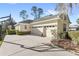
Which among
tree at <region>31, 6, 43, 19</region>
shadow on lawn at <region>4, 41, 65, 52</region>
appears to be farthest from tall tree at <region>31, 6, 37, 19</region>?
shadow on lawn at <region>4, 41, 65, 52</region>

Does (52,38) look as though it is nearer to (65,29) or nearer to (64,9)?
(65,29)

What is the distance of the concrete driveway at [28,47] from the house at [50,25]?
7.3 inches

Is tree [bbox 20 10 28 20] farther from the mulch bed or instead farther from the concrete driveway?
the mulch bed

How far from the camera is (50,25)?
5820 millimetres

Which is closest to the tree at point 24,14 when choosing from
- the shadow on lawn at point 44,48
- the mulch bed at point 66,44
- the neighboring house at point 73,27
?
the shadow on lawn at point 44,48

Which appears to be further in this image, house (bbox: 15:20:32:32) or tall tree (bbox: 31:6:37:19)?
house (bbox: 15:20:32:32)

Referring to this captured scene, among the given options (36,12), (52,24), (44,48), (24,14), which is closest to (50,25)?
(52,24)

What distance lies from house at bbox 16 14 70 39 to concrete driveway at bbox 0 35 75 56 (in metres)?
0.19

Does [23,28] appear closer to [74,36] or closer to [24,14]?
[24,14]

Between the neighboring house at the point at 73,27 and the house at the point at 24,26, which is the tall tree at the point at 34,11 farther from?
the neighboring house at the point at 73,27

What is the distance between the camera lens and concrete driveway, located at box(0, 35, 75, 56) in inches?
216

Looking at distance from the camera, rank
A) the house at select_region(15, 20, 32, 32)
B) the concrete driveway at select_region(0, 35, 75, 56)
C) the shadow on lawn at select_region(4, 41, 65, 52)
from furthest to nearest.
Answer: the house at select_region(15, 20, 32, 32)
the shadow on lawn at select_region(4, 41, 65, 52)
the concrete driveway at select_region(0, 35, 75, 56)

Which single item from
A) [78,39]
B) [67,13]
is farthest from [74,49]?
[67,13]

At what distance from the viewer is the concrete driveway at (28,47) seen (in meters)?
5.48
